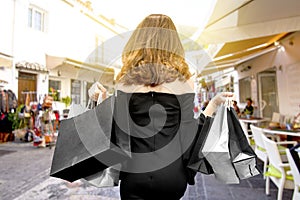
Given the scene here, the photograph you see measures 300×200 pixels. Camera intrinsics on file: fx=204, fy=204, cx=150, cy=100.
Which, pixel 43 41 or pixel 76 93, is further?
pixel 43 41

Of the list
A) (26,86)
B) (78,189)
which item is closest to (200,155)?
(78,189)

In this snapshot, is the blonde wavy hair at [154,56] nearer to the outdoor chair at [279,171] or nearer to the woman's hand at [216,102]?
the woman's hand at [216,102]

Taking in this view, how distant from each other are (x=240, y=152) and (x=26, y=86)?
8.44 m

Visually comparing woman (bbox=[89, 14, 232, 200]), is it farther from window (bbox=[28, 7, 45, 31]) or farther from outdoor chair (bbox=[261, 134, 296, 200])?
window (bbox=[28, 7, 45, 31])

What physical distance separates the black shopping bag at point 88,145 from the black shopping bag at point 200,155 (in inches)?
12.7

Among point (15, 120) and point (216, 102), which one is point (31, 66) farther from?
point (216, 102)

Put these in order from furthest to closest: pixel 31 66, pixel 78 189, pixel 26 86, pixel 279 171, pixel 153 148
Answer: pixel 26 86 → pixel 31 66 → pixel 78 189 → pixel 279 171 → pixel 153 148

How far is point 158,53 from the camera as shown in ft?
3.30

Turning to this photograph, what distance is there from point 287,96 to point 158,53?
5692mm

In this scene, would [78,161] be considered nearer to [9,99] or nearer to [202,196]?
[202,196]

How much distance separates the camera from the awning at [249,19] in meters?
2.76

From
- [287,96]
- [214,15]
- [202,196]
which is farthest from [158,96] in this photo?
[287,96]

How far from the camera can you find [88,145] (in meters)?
0.86

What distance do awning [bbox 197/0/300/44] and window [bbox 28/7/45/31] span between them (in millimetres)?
7423
